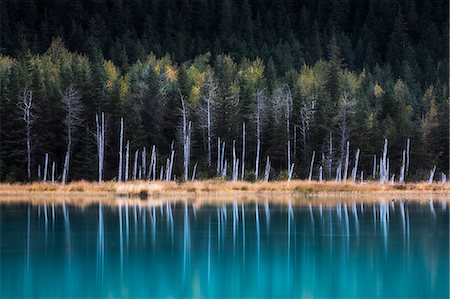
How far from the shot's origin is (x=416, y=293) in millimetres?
20297

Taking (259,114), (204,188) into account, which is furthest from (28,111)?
(204,188)

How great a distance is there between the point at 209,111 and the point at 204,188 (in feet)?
71.2

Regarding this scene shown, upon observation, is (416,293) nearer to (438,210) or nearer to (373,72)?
(438,210)

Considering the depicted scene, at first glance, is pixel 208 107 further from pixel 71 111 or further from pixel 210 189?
pixel 210 189

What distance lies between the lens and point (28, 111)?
73.1 meters

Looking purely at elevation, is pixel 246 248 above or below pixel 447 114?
below

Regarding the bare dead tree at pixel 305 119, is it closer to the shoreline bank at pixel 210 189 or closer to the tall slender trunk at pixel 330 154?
the tall slender trunk at pixel 330 154

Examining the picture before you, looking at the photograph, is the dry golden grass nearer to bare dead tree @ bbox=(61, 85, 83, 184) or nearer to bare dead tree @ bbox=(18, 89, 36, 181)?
bare dead tree @ bbox=(18, 89, 36, 181)

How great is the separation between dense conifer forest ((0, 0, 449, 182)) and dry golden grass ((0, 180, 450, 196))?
14.2 feet

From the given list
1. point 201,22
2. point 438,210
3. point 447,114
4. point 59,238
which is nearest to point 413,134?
point 447,114

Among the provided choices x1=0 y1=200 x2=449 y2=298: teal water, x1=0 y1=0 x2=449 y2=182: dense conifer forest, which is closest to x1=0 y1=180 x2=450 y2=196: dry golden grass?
x1=0 y1=0 x2=449 y2=182: dense conifer forest

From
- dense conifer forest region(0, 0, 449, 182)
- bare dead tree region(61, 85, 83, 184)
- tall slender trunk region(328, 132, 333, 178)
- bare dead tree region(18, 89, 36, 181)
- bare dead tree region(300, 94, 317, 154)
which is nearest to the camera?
bare dead tree region(18, 89, 36, 181)

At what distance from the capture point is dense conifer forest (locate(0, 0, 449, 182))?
245 feet

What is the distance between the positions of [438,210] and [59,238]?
1840 centimetres
